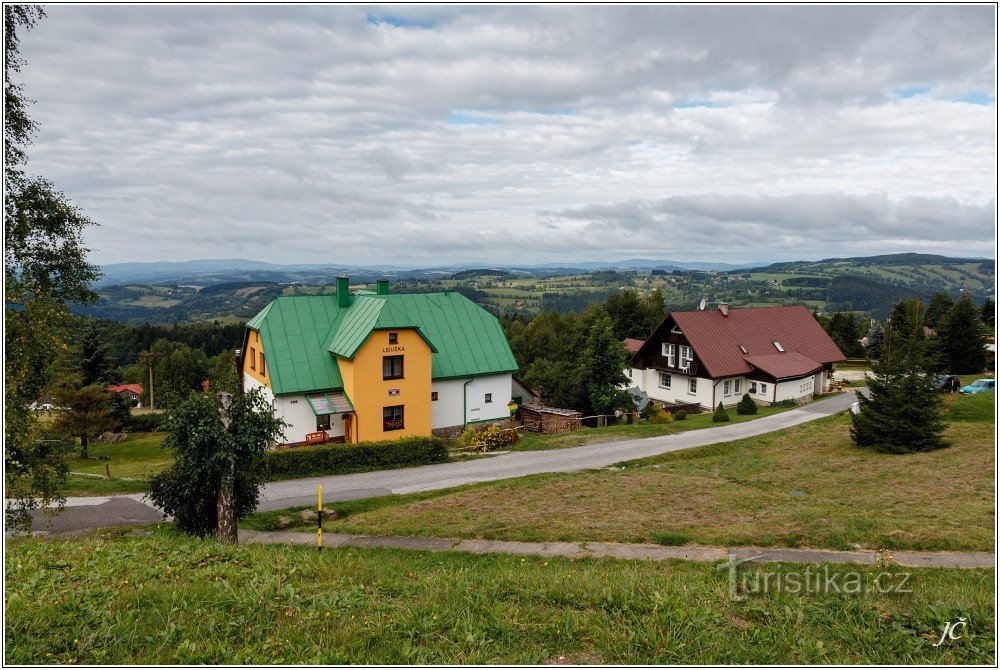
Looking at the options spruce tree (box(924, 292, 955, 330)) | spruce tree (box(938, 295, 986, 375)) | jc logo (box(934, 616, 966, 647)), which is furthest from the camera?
spruce tree (box(924, 292, 955, 330))

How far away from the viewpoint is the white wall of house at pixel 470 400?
102 feet

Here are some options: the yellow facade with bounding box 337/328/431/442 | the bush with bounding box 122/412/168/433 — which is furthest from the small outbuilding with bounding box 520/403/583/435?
the bush with bounding box 122/412/168/433

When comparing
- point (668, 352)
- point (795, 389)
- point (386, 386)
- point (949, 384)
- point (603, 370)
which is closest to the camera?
point (386, 386)

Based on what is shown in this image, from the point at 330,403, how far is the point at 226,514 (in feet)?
48.6

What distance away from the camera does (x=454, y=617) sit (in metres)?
7.66

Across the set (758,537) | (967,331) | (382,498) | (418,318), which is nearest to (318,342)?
(418,318)

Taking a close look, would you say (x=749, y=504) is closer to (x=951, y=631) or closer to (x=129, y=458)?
(x=951, y=631)

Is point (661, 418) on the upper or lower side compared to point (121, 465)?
upper

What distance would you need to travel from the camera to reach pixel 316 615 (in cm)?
770

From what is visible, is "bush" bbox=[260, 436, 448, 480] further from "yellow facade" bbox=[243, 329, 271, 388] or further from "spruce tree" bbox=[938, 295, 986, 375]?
"spruce tree" bbox=[938, 295, 986, 375]

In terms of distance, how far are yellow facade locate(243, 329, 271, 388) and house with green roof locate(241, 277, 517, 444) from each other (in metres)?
0.05

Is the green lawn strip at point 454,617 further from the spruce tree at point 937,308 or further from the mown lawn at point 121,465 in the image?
the spruce tree at point 937,308

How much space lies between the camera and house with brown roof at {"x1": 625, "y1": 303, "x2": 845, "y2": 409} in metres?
40.6

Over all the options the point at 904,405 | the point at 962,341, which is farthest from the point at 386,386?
the point at 962,341
